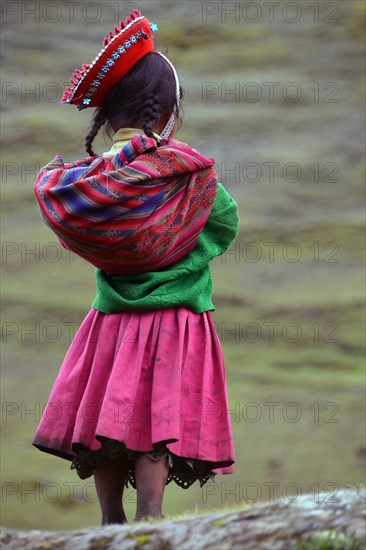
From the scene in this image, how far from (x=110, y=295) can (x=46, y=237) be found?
2.23m

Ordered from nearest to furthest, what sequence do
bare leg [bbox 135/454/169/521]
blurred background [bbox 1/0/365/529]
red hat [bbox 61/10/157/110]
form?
bare leg [bbox 135/454/169/521] < red hat [bbox 61/10/157/110] < blurred background [bbox 1/0/365/529]

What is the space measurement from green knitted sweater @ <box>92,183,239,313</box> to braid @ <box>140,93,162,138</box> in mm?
218

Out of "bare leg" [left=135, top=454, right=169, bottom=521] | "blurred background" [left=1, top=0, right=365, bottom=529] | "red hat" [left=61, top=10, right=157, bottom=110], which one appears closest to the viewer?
"bare leg" [left=135, top=454, right=169, bottom=521]

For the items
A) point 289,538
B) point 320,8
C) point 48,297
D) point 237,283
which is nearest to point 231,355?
point 237,283

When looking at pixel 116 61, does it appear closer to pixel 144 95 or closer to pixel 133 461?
pixel 144 95

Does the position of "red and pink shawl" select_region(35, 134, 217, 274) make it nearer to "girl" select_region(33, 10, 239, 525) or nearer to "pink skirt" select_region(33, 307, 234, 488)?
"girl" select_region(33, 10, 239, 525)

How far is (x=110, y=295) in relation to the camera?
237 cm

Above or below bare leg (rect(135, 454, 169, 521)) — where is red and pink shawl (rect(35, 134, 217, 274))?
above

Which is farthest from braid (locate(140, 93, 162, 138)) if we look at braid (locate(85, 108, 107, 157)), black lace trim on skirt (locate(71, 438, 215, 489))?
black lace trim on skirt (locate(71, 438, 215, 489))

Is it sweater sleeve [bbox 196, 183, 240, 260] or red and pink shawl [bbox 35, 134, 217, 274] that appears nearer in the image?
red and pink shawl [bbox 35, 134, 217, 274]

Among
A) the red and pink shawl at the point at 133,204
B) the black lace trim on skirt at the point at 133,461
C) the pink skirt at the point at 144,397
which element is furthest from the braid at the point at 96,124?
the black lace trim on skirt at the point at 133,461

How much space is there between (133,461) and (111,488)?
78 mm

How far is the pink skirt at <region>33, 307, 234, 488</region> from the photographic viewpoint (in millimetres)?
2279

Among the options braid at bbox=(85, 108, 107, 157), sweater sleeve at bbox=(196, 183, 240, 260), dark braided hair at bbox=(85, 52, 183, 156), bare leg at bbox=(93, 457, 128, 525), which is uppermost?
dark braided hair at bbox=(85, 52, 183, 156)
